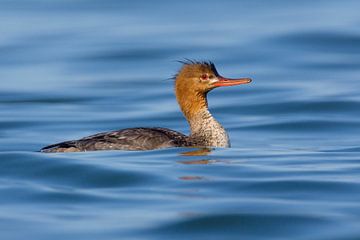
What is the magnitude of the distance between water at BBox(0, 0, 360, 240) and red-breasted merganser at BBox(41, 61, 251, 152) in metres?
0.20

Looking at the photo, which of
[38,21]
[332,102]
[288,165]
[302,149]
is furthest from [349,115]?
[38,21]

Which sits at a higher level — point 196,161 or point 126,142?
point 126,142

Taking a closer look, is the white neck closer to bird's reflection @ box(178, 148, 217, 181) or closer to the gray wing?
bird's reflection @ box(178, 148, 217, 181)

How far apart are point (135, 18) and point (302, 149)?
1447 cm

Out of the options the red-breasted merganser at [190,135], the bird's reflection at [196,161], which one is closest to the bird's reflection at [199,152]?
the bird's reflection at [196,161]

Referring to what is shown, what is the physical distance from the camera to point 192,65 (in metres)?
16.6

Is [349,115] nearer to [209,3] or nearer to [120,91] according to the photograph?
[120,91]

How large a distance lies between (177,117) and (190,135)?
451cm

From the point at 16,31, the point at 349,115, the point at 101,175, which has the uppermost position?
the point at 16,31

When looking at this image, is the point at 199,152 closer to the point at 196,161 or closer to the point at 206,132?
the point at 206,132

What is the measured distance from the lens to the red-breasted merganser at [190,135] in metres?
15.9

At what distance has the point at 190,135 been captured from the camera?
1658cm

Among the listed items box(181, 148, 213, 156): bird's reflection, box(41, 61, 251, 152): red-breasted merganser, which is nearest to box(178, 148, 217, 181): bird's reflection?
box(181, 148, 213, 156): bird's reflection

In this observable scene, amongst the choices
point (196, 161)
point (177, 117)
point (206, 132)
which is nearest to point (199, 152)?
point (206, 132)
